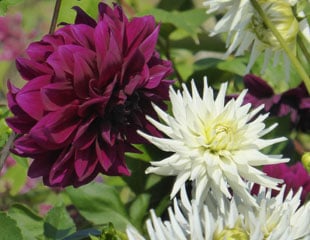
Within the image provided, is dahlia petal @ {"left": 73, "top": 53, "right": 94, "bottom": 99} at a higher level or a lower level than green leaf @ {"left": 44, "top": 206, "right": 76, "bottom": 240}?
higher

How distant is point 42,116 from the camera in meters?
0.72

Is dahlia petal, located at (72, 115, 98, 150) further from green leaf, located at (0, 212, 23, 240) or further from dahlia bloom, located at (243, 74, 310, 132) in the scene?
dahlia bloom, located at (243, 74, 310, 132)

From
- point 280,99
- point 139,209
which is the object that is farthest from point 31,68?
point 280,99

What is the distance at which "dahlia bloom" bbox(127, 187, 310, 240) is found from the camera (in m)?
0.67

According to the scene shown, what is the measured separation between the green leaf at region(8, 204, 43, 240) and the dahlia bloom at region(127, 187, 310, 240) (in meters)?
0.30

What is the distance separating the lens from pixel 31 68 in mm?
746

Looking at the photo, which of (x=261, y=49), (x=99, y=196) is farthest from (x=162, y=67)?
(x=99, y=196)

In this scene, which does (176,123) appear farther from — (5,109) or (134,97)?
(5,109)

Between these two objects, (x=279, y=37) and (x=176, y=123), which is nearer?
(x=176, y=123)

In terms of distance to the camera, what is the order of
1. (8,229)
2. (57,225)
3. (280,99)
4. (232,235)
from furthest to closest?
(280,99) < (57,225) < (8,229) < (232,235)

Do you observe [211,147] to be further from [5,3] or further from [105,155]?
[5,3]

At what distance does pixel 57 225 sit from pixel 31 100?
24 cm

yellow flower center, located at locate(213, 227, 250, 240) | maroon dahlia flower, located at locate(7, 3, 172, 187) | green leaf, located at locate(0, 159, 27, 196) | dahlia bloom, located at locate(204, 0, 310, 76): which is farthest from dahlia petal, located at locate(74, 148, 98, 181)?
green leaf, located at locate(0, 159, 27, 196)

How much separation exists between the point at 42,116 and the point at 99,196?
31cm
